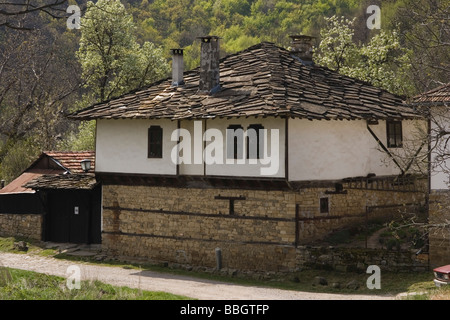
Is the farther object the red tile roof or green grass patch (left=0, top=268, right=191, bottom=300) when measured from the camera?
the red tile roof

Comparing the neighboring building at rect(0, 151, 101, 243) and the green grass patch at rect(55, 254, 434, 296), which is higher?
the neighboring building at rect(0, 151, 101, 243)

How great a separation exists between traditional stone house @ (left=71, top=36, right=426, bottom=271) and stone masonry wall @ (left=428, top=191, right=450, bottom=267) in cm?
140

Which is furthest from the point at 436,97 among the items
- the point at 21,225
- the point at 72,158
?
the point at 21,225

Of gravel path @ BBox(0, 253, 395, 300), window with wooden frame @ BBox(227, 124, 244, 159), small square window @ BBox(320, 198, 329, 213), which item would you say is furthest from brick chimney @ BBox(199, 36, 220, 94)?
gravel path @ BBox(0, 253, 395, 300)

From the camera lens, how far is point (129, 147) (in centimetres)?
2658

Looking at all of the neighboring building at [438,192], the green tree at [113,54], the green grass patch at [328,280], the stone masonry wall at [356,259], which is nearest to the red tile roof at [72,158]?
the green grass patch at [328,280]

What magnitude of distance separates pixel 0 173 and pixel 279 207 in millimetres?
17898

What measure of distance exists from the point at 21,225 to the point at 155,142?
8.26m

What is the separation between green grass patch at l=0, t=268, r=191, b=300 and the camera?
16875 mm

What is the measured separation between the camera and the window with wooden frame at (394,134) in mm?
26562

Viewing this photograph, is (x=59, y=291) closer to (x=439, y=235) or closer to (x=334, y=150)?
(x=439, y=235)

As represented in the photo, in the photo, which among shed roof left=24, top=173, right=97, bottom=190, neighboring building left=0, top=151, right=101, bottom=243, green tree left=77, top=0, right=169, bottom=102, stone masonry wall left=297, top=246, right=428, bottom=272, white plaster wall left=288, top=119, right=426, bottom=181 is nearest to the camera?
stone masonry wall left=297, top=246, right=428, bottom=272

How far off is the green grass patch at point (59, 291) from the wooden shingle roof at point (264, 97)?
22.3 feet

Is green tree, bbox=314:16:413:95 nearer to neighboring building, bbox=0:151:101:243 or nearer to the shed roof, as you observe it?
neighboring building, bbox=0:151:101:243
